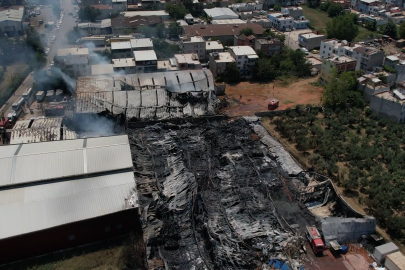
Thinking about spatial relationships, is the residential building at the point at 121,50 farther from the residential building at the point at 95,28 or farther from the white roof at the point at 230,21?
the white roof at the point at 230,21

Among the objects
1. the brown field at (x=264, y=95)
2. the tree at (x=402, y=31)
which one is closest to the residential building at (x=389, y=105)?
the brown field at (x=264, y=95)

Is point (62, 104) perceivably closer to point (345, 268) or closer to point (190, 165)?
point (190, 165)

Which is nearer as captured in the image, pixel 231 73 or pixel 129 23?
pixel 231 73

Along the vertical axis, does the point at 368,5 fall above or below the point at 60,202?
above

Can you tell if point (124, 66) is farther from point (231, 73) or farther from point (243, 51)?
point (243, 51)

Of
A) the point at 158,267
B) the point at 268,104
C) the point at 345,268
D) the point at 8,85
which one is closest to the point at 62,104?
the point at 8,85

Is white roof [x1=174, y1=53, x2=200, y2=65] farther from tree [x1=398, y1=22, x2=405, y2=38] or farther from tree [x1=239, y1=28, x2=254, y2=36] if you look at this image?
tree [x1=398, y1=22, x2=405, y2=38]

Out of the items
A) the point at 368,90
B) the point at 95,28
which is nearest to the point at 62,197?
the point at 368,90
